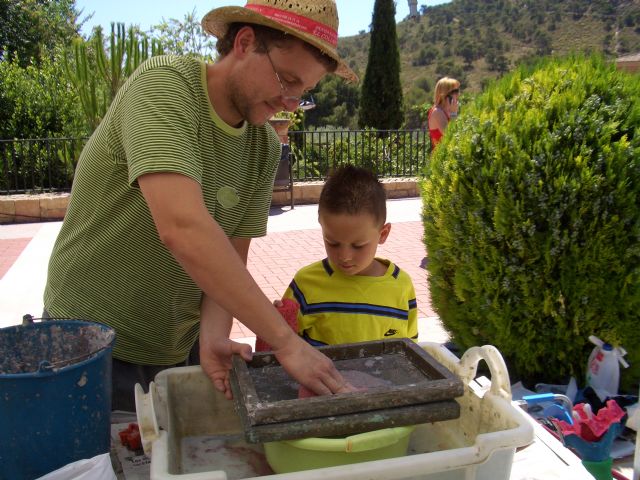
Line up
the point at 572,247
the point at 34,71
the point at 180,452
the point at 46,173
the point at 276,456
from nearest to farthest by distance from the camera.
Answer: the point at 276,456 → the point at 180,452 → the point at 572,247 → the point at 46,173 → the point at 34,71

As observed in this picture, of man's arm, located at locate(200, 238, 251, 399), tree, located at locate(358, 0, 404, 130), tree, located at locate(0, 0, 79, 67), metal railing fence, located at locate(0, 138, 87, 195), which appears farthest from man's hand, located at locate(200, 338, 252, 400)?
tree, located at locate(0, 0, 79, 67)

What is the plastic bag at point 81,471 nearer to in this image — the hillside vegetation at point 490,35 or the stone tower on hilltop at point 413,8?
the hillside vegetation at point 490,35

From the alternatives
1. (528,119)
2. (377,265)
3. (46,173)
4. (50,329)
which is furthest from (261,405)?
(46,173)

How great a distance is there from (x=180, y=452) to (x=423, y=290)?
4.21m

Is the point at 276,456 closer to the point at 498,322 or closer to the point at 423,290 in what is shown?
the point at 498,322

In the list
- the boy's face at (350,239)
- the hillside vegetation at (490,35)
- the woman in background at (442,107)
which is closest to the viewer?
the boy's face at (350,239)

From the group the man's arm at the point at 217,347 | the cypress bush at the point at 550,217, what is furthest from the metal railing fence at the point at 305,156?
the man's arm at the point at 217,347

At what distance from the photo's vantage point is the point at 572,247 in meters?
2.59

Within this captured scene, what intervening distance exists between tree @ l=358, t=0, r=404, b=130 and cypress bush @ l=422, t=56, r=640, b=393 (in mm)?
16045

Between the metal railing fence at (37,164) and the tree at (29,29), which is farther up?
the tree at (29,29)

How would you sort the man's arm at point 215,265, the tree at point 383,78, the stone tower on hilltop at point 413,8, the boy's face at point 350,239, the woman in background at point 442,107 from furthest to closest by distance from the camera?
the stone tower on hilltop at point 413,8
the tree at point 383,78
the woman in background at point 442,107
the boy's face at point 350,239
the man's arm at point 215,265

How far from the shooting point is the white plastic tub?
3.08 ft

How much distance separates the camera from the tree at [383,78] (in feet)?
61.1

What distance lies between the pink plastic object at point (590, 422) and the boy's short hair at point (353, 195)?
1184 mm
